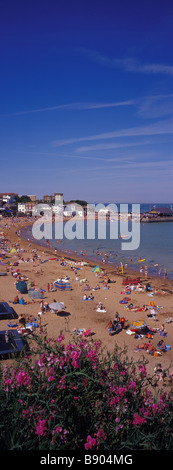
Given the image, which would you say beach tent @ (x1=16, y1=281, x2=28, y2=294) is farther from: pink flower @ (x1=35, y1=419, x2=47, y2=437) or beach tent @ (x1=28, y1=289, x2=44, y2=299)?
pink flower @ (x1=35, y1=419, x2=47, y2=437)

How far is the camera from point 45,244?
47.1 meters

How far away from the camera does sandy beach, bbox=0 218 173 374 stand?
41.5ft

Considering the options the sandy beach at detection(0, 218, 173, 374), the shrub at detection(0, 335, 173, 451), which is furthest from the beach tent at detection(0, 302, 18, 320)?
the shrub at detection(0, 335, 173, 451)

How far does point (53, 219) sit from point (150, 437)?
95669mm

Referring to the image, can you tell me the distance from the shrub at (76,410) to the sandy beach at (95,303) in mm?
2937

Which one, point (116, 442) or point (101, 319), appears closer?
point (116, 442)

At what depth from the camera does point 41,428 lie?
3.89 metres

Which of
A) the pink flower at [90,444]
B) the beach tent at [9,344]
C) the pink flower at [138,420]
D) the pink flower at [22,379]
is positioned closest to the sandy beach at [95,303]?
the beach tent at [9,344]

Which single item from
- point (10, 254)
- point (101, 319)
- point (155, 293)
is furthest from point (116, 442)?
point (10, 254)

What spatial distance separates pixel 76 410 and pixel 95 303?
13380 millimetres

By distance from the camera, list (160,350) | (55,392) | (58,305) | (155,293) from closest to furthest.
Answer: (55,392) → (160,350) → (58,305) → (155,293)

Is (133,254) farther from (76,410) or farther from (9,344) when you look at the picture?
(76,410)
